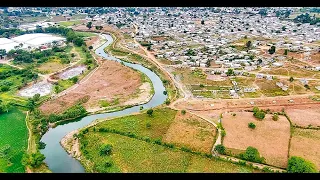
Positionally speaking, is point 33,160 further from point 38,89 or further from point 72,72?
point 72,72

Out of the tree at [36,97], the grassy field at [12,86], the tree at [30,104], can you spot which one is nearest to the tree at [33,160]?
the tree at [30,104]

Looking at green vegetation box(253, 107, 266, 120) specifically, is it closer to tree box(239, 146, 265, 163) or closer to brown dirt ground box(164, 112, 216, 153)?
brown dirt ground box(164, 112, 216, 153)

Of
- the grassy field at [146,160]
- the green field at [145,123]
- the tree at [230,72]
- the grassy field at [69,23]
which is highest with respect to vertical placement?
the grassy field at [69,23]

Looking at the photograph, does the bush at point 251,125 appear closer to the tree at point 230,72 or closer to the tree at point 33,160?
the tree at point 230,72

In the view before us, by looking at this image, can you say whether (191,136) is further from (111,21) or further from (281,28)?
(111,21)

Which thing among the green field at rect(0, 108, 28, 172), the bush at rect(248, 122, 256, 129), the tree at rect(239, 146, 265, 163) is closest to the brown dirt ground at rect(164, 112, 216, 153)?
the tree at rect(239, 146, 265, 163)
